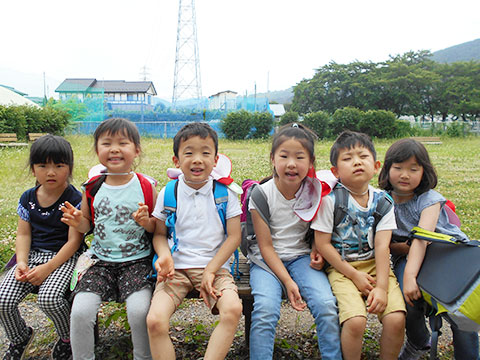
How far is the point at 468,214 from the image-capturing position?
5.62 m

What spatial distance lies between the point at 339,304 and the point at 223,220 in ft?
2.64

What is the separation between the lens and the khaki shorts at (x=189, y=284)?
85.3 inches

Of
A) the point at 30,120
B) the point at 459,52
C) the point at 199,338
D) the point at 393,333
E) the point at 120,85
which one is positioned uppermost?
the point at 459,52

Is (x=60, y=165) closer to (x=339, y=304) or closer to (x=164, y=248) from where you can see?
(x=164, y=248)

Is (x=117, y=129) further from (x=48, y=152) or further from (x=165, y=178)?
(x=165, y=178)

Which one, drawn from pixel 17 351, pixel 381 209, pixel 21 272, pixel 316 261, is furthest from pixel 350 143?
pixel 17 351

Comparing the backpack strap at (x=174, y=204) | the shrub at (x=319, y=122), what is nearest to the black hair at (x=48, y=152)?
the backpack strap at (x=174, y=204)

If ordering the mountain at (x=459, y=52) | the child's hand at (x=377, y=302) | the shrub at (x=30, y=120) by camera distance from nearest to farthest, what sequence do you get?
the child's hand at (x=377, y=302), the shrub at (x=30, y=120), the mountain at (x=459, y=52)

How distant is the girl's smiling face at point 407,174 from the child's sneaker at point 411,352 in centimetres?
94

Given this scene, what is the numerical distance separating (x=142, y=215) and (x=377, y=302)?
1.37 meters

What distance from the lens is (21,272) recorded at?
234cm

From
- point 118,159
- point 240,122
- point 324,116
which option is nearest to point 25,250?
point 118,159

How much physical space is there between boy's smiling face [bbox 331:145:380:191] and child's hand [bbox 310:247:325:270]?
0.46 meters

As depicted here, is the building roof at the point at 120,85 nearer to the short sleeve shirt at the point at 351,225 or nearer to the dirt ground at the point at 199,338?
the dirt ground at the point at 199,338
